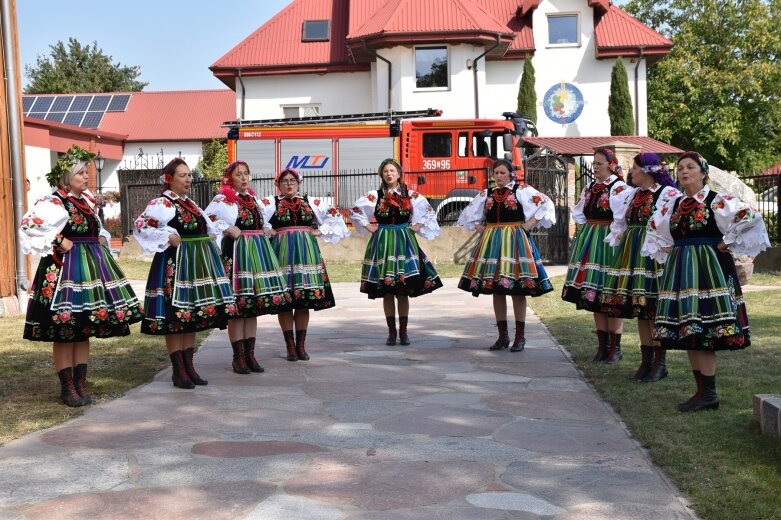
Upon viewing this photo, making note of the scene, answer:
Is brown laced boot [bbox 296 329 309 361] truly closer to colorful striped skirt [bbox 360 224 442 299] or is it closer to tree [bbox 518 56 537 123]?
colorful striped skirt [bbox 360 224 442 299]

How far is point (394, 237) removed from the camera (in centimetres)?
958

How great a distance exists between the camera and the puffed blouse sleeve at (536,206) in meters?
9.14

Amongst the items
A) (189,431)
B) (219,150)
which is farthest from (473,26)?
(189,431)

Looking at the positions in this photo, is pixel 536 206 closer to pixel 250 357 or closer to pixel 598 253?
pixel 598 253

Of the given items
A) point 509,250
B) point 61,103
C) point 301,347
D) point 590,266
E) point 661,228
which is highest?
point 61,103

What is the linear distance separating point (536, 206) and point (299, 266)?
240 centimetres

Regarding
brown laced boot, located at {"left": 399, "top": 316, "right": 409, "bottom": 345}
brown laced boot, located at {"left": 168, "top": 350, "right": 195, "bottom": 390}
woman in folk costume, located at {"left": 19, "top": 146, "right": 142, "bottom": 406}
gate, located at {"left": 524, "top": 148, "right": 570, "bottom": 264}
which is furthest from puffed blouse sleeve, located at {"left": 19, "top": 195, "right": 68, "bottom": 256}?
gate, located at {"left": 524, "top": 148, "right": 570, "bottom": 264}

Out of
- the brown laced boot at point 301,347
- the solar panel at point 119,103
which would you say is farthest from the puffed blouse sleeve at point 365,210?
the solar panel at point 119,103

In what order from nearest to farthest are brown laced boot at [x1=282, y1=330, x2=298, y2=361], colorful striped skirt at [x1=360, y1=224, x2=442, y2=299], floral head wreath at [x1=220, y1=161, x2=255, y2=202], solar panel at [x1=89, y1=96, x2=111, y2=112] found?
1. floral head wreath at [x1=220, y1=161, x2=255, y2=202]
2. brown laced boot at [x1=282, y1=330, x2=298, y2=361]
3. colorful striped skirt at [x1=360, y1=224, x2=442, y2=299]
4. solar panel at [x1=89, y1=96, x2=111, y2=112]

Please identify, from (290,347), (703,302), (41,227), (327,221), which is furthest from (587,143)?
(41,227)

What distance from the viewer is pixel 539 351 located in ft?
30.0

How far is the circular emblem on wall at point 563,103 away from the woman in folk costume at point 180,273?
77.3 feet

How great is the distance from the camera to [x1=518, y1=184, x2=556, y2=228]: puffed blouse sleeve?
914 centimetres

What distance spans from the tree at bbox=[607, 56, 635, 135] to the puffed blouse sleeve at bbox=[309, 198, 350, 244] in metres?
21.8
